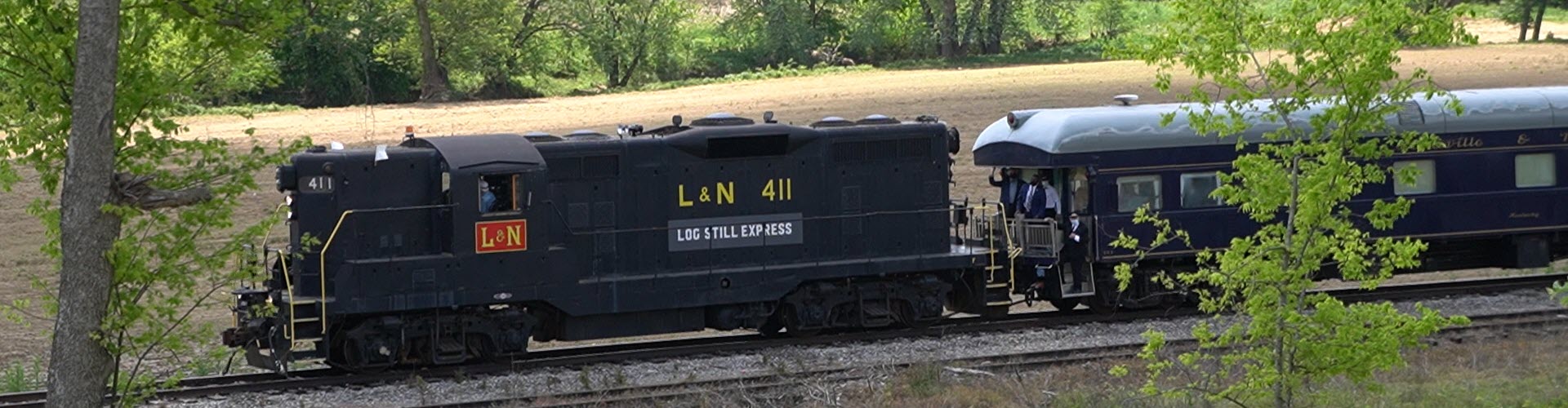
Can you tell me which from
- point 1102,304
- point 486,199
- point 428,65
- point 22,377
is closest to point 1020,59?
point 428,65

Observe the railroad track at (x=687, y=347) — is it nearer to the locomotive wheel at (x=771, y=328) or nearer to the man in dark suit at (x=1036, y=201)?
the locomotive wheel at (x=771, y=328)

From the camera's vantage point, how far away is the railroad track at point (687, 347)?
1630 centimetres

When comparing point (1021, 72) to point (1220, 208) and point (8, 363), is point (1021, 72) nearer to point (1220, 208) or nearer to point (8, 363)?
point (1220, 208)

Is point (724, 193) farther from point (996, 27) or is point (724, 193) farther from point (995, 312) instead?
point (996, 27)

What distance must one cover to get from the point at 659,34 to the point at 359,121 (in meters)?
17.5

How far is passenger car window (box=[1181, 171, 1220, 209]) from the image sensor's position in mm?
20531

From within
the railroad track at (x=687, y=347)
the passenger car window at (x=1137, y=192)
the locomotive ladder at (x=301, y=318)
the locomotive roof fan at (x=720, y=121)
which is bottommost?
the railroad track at (x=687, y=347)

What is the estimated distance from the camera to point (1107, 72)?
169ft

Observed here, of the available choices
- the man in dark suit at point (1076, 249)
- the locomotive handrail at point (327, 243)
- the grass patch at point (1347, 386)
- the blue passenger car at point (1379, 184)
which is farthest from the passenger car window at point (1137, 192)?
the locomotive handrail at point (327, 243)

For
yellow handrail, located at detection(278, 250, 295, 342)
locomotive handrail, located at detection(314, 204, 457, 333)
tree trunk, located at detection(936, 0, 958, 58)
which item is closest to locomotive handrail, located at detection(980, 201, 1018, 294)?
locomotive handrail, located at detection(314, 204, 457, 333)

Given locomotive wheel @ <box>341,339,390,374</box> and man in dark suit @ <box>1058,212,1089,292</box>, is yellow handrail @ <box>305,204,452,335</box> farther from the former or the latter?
man in dark suit @ <box>1058,212,1089,292</box>

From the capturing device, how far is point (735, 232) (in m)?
18.6

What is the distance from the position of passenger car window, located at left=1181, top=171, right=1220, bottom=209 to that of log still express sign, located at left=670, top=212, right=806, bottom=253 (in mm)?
5146

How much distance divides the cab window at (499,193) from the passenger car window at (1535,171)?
1342 cm
